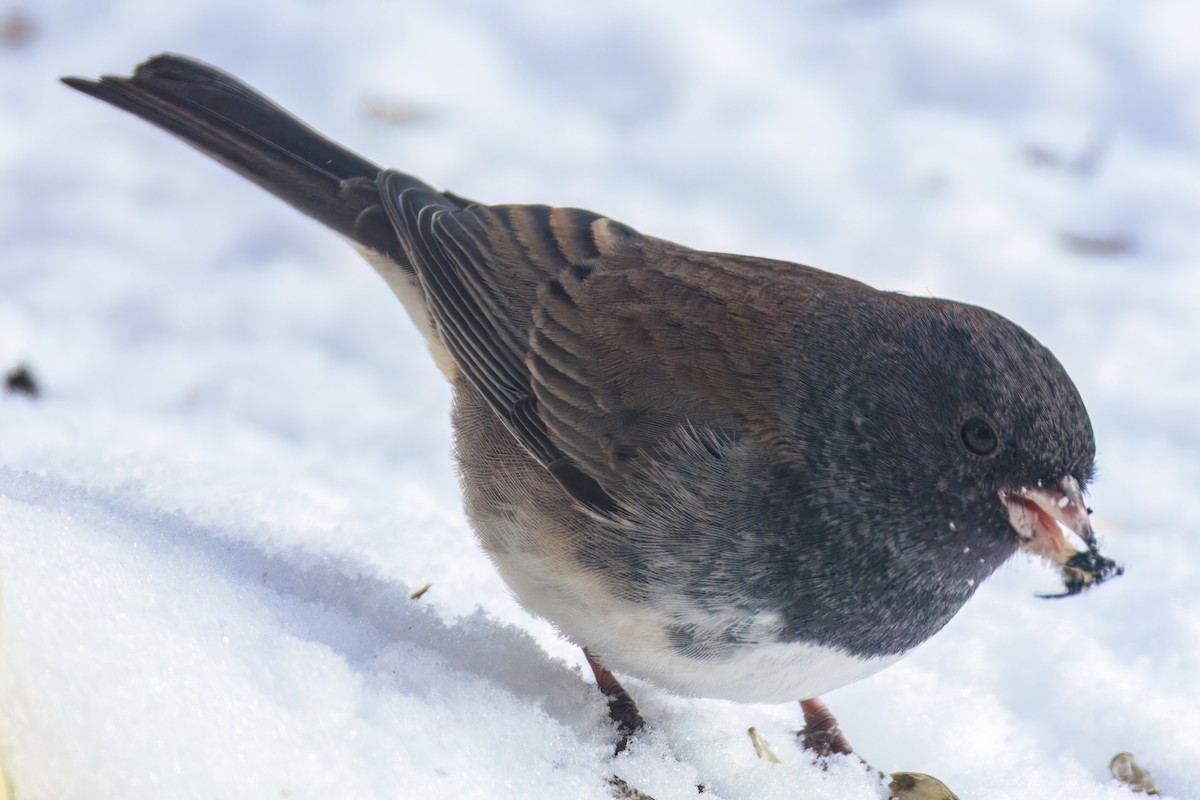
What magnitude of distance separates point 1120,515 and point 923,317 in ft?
4.68

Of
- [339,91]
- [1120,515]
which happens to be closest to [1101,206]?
[1120,515]

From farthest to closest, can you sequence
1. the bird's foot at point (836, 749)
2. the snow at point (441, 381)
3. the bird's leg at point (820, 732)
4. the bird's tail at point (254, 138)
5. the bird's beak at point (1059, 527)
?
the bird's tail at point (254, 138), the bird's leg at point (820, 732), the bird's foot at point (836, 749), the bird's beak at point (1059, 527), the snow at point (441, 381)

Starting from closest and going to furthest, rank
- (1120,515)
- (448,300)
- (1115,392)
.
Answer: (448,300)
(1120,515)
(1115,392)

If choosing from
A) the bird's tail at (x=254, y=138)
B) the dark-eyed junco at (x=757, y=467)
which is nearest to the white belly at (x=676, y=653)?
the dark-eyed junco at (x=757, y=467)

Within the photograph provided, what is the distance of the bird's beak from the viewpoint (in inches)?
69.5

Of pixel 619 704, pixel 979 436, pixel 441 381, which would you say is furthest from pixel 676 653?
pixel 441 381

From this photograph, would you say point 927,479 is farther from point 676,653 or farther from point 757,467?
point 676,653

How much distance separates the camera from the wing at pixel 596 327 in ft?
6.52

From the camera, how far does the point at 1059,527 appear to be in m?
1.80

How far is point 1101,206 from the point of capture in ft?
13.5

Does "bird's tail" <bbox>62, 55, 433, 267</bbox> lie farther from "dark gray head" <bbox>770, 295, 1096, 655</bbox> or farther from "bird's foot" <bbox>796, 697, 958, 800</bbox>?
"bird's foot" <bbox>796, 697, 958, 800</bbox>

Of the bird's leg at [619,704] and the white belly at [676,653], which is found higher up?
the white belly at [676,653]

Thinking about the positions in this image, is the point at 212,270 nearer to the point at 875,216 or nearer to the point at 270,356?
the point at 270,356

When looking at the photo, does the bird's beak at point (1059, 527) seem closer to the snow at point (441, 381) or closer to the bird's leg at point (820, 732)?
the snow at point (441, 381)
